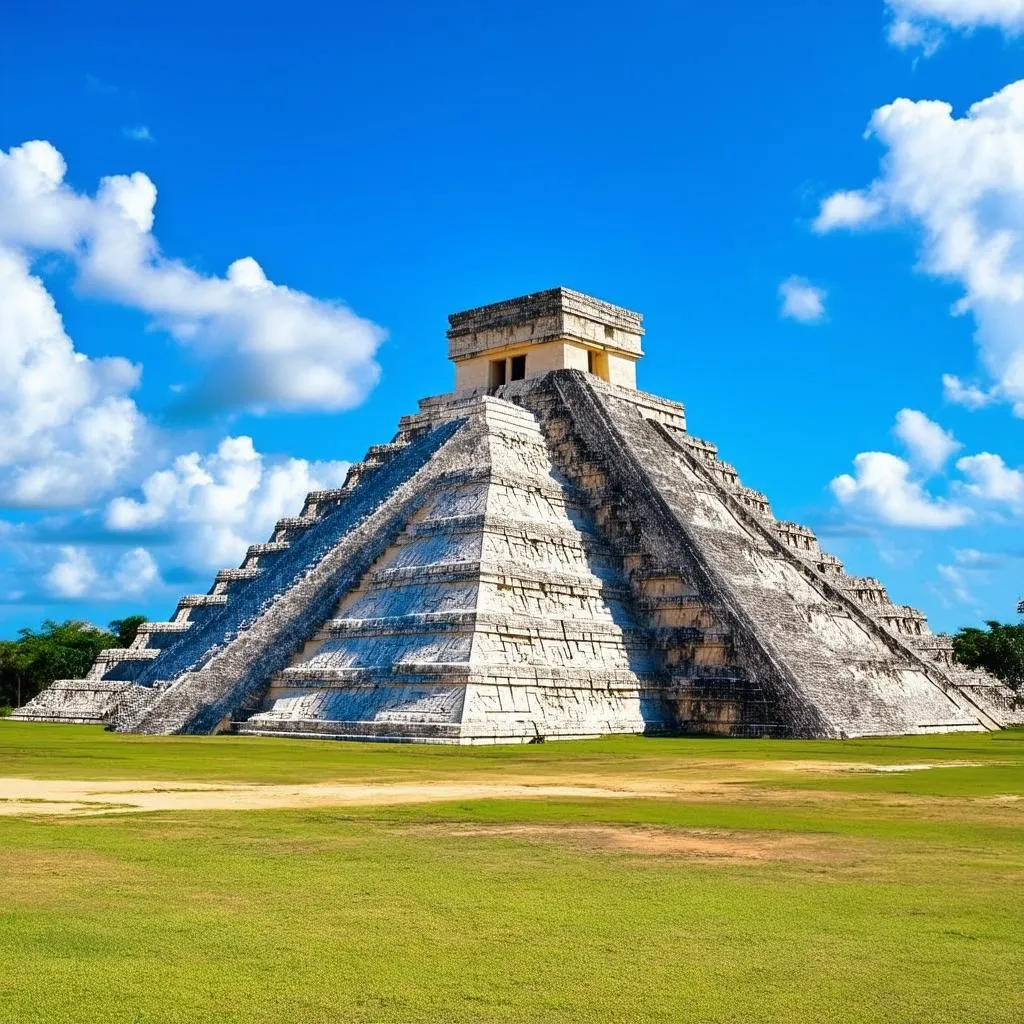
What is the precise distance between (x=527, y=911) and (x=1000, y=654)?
989 inches

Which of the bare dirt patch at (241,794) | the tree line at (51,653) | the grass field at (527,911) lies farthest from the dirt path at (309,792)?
the tree line at (51,653)

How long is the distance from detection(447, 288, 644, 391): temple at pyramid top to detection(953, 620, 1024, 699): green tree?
1005cm

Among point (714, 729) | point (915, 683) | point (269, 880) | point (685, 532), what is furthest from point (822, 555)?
point (269, 880)

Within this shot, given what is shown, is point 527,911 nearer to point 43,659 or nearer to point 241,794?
point 241,794

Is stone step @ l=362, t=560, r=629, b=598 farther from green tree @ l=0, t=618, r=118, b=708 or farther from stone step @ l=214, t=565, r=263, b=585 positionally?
green tree @ l=0, t=618, r=118, b=708

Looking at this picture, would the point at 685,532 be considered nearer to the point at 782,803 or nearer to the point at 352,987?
the point at 782,803

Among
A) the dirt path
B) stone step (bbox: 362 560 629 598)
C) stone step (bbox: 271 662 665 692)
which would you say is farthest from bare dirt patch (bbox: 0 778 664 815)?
stone step (bbox: 362 560 629 598)

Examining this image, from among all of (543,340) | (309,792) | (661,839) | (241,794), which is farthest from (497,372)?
(661,839)

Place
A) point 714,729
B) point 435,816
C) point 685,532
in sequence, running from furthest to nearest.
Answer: point 685,532 → point 714,729 → point 435,816

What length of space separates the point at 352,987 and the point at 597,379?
2144cm

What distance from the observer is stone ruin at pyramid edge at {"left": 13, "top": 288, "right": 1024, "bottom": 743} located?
57.1 ft

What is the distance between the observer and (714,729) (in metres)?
18.3

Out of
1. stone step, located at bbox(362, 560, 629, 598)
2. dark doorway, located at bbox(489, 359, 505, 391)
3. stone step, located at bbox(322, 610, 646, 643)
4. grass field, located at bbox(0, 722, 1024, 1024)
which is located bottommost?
grass field, located at bbox(0, 722, 1024, 1024)

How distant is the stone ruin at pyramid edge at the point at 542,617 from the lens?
57.1ft
